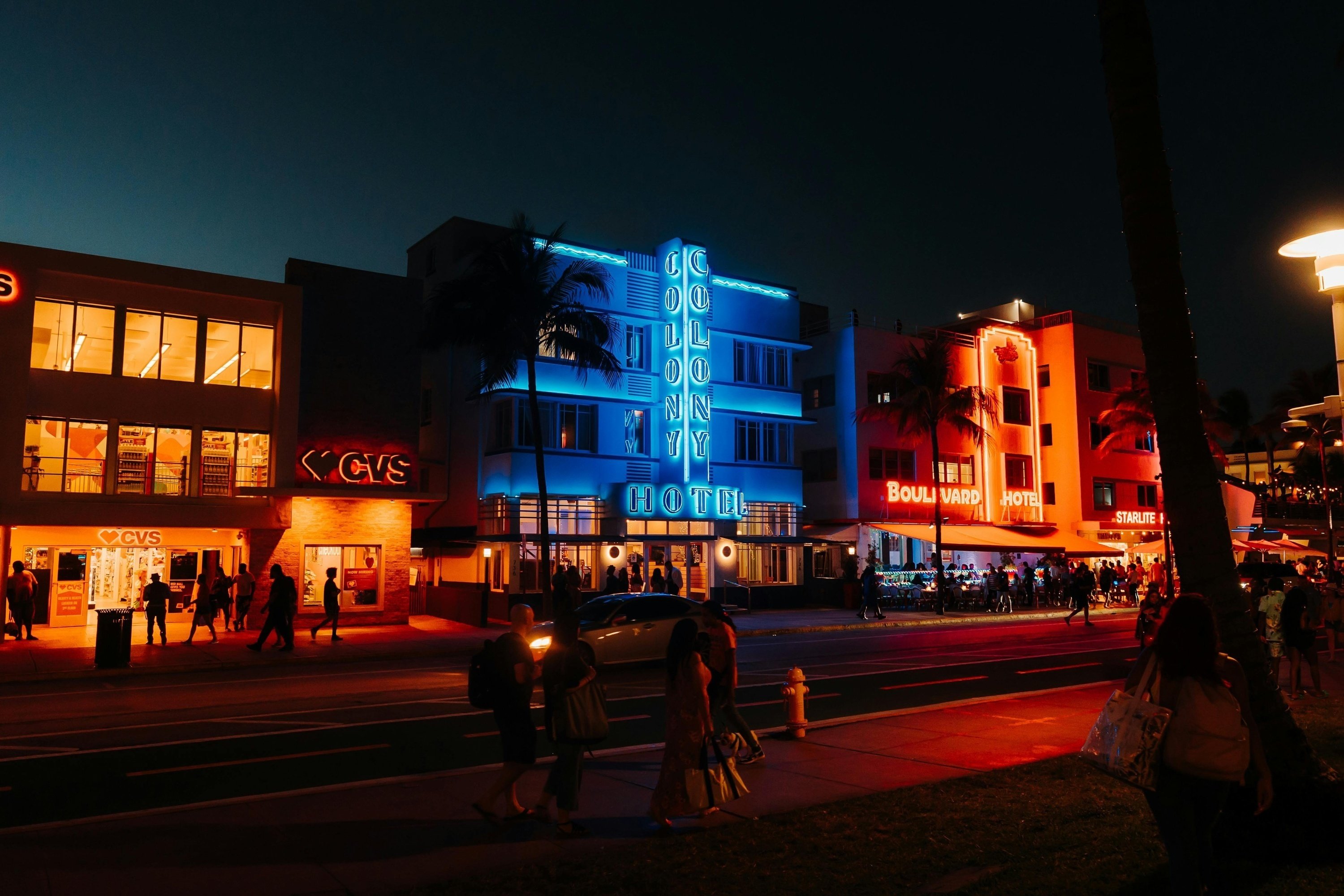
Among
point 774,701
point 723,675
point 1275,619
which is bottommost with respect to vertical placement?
point 774,701

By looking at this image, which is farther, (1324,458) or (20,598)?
(1324,458)

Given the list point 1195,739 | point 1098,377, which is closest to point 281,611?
point 1195,739

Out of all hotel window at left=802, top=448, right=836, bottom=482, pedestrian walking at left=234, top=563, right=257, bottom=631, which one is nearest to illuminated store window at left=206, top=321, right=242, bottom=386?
pedestrian walking at left=234, top=563, right=257, bottom=631

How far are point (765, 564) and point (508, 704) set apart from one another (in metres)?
32.1

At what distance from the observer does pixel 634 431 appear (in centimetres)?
3684

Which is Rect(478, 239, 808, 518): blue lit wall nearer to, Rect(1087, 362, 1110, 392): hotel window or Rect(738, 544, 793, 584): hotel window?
Rect(738, 544, 793, 584): hotel window

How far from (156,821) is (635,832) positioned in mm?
3891

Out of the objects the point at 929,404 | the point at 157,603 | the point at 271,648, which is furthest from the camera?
the point at 929,404

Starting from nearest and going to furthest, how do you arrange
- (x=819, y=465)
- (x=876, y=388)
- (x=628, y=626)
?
(x=628, y=626), (x=876, y=388), (x=819, y=465)

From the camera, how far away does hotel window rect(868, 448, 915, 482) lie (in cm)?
4391

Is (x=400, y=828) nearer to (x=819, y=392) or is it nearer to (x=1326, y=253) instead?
(x=1326, y=253)

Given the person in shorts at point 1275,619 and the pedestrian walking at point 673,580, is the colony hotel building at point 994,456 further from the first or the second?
the person in shorts at point 1275,619

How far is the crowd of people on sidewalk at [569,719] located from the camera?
7367mm

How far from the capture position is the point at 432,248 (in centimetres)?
3847
